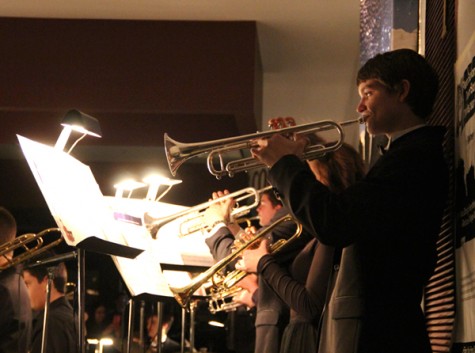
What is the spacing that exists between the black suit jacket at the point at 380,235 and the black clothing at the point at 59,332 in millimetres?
2708

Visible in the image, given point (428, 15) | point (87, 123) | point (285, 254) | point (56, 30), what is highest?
point (56, 30)

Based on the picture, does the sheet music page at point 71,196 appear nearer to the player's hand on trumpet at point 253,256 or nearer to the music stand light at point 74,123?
the music stand light at point 74,123

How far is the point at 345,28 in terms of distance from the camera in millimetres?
6539

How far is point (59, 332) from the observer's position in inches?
181

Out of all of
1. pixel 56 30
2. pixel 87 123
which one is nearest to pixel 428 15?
pixel 87 123

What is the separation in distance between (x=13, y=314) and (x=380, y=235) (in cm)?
279

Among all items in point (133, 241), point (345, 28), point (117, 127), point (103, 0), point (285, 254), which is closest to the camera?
point (133, 241)

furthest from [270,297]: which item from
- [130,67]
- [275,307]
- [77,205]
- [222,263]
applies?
[130,67]

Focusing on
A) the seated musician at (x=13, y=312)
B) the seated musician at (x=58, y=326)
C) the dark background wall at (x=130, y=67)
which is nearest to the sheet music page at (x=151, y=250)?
the seated musician at (x=58, y=326)

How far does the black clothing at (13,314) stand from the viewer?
4.27 m

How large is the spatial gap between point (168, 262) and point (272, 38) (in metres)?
3.49

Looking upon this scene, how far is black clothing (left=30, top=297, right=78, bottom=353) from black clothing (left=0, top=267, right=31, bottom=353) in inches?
6.8

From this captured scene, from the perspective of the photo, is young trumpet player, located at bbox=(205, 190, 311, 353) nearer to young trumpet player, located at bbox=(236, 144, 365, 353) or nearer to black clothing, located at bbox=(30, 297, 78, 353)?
young trumpet player, located at bbox=(236, 144, 365, 353)

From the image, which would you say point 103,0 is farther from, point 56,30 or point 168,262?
point 168,262
